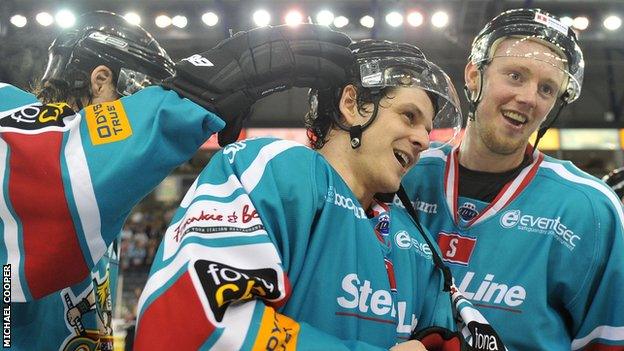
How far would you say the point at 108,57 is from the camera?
1811 millimetres

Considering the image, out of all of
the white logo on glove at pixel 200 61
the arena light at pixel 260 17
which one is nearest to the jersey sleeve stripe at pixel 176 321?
the white logo on glove at pixel 200 61

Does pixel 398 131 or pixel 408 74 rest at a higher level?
pixel 408 74

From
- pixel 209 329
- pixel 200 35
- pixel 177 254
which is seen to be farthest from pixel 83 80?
pixel 200 35

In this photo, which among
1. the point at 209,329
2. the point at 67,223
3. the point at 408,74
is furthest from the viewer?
the point at 408,74

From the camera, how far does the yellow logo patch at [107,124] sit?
1.21 metres

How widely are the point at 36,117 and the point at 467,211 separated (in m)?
1.15

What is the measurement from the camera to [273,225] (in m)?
1.20

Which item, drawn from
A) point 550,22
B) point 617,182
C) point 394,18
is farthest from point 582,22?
point 550,22

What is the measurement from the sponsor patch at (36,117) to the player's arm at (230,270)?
0.92ft

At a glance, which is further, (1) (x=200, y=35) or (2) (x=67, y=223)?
(1) (x=200, y=35)

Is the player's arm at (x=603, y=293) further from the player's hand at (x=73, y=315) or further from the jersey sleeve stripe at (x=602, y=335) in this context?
the player's hand at (x=73, y=315)

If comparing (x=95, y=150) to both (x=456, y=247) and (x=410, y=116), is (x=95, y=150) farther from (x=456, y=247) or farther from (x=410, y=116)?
(x=456, y=247)

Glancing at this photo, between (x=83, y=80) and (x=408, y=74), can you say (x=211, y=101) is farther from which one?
(x=83, y=80)

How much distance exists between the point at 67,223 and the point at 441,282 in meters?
0.80
